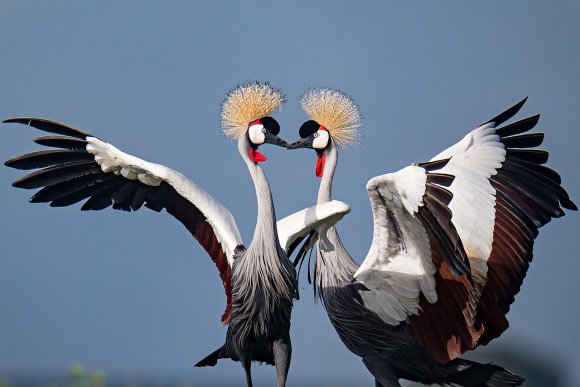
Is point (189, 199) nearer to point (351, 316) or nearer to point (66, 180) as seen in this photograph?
point (66, 180)

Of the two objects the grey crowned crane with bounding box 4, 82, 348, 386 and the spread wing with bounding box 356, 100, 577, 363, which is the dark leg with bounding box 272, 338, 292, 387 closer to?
the grey crowned crane with bounding box 4, 82, 348, 386

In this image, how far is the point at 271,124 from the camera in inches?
243

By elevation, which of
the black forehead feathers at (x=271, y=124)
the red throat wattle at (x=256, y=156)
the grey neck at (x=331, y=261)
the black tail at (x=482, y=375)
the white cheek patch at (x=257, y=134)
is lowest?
the black tail at (x=482, y=375)

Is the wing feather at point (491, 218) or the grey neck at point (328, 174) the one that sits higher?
the grey neck at point (328, 174)

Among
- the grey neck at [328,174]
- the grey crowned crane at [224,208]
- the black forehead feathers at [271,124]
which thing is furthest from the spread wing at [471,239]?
the black forehead feathers at [271,124]

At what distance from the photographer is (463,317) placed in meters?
5.80

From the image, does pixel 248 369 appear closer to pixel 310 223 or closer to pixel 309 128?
pixel 310 223

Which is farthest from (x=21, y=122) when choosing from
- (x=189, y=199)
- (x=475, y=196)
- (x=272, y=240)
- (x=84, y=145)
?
(x=475, y=196)

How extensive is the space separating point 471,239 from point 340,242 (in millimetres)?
737

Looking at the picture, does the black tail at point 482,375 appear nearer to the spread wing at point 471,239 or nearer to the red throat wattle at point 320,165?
the spread wing at point 471,239

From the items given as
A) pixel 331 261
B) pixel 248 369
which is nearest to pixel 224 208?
pixel 331 261

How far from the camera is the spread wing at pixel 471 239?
549 centimetres

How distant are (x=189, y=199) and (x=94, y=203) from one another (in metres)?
0.58

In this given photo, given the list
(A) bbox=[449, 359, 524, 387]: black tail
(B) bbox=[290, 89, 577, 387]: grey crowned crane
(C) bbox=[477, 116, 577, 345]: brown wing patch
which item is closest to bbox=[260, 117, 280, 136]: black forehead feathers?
(B) bbox=[290, 89, 577, 387]: grey crowned crane
